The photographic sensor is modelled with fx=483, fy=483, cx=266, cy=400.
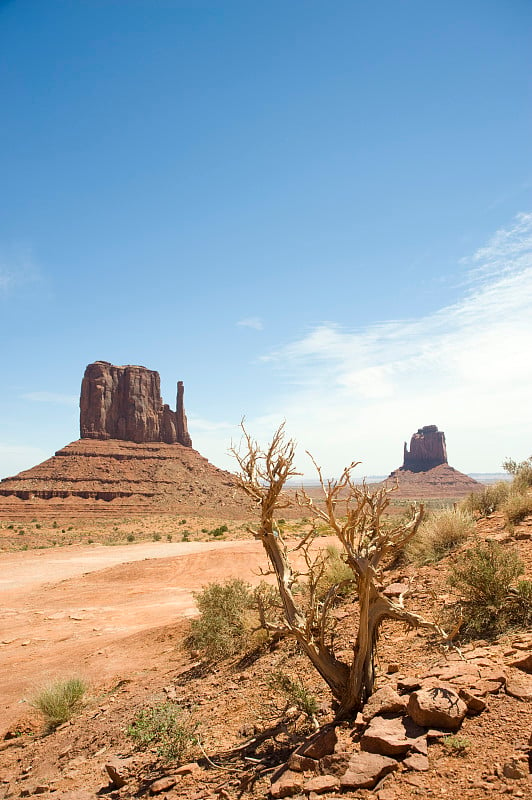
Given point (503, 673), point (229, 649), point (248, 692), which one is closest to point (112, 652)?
point (229, 649)

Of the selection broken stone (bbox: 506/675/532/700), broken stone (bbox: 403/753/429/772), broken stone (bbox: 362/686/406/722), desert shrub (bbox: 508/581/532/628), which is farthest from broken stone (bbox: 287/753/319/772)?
desert shrub (bbox: 508/581/532/628)

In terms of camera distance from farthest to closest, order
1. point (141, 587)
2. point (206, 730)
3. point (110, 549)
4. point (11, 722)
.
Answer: point (110, 549) → point (141, 587) → point (11, 722) → point (206, 730)

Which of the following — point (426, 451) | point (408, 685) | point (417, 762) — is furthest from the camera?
point (426, 451)

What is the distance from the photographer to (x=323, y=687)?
19.6 ft

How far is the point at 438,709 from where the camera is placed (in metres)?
4.07

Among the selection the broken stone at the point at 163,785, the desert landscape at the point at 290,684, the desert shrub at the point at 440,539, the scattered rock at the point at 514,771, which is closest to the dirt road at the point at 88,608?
the desert landscape at the point at 290,684

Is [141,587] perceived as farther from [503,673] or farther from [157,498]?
[157,498]

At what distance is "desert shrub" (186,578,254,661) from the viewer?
8.87 metres

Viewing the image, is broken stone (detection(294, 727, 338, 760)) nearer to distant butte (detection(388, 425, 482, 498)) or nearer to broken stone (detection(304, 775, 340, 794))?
broken stone (detection(304, 775, 340, 794))

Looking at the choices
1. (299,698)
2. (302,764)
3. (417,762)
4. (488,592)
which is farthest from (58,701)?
(488,592)

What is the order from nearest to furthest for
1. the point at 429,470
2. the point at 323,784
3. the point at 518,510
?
the point at 323,784
the point at 518,510
the point at 429,470

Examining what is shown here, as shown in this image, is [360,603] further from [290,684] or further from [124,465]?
[124,465]

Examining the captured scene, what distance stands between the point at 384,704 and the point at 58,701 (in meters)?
6.03

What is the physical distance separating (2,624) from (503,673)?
1522 centimetres
